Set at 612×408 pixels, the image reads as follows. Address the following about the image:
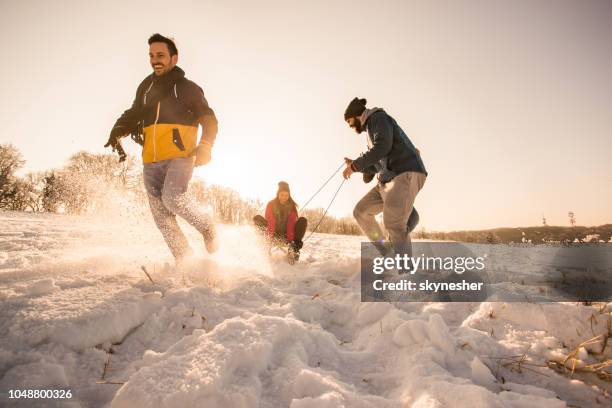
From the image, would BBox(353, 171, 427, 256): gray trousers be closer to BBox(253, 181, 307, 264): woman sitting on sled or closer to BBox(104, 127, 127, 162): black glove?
BBox(253, 181, 307, 264): woman sitting on sled

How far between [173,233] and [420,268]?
9.70 ft

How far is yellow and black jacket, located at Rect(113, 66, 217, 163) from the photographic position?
313 centimetres

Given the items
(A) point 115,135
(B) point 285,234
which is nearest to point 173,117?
(A) point 115,135

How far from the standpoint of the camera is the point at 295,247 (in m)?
4.64

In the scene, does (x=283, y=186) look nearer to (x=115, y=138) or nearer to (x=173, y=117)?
(x=173, y=117)

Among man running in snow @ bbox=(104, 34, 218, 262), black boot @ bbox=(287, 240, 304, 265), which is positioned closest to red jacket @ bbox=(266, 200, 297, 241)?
black boot @ bbox=(287, 240, 304, 265)

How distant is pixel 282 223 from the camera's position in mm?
5016

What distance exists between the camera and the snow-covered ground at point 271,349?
110 centimetres

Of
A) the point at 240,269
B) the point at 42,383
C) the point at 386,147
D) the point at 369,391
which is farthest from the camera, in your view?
the point at 386,147

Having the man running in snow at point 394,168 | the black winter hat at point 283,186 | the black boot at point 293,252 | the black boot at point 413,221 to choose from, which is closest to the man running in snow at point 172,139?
the black boot at point 293,252

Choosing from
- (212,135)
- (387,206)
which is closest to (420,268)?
(387,206)

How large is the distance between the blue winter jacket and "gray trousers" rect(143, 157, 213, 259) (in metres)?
1.91

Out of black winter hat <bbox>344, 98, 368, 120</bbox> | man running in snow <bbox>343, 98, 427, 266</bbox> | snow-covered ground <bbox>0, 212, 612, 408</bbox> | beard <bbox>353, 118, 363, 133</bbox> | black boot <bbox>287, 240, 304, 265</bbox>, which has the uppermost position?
black winter hat <bbox>344, 98, 368, 120</bbox>

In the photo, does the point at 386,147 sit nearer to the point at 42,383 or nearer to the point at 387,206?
the point at 387,206
